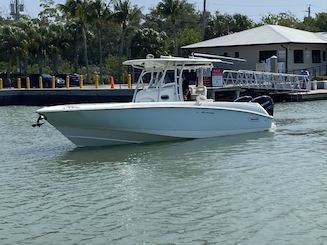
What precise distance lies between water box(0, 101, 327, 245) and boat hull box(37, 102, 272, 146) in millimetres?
373

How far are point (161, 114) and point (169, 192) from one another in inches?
256

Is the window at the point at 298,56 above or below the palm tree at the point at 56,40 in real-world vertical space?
below

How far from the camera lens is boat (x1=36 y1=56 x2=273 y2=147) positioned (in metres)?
18.0

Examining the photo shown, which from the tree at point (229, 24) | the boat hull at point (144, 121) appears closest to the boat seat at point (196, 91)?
the boat hull at point (144, 121)

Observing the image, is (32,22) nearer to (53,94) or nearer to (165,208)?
(53,94)

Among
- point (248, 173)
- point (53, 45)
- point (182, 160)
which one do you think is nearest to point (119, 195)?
point (248, 173)

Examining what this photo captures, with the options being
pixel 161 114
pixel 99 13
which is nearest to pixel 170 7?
pixel 99 13

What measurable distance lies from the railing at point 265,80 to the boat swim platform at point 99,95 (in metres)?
0.35

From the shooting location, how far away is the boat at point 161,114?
18016 mm

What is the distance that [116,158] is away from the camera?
16.9m

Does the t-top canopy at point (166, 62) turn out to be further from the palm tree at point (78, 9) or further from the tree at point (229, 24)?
the tree at point (229, 24)

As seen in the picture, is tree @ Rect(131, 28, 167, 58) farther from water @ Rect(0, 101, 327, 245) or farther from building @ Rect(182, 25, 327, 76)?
water @ Rect(0, 101, 327, 245)

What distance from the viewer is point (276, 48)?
159 ft

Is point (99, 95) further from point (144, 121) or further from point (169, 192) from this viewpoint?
point (169, 192)
